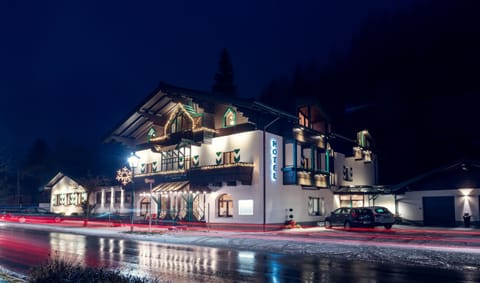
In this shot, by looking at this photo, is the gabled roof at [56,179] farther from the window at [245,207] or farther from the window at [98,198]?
the window at [245,207]

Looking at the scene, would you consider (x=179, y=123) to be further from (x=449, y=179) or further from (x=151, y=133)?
(x=449, y=179)

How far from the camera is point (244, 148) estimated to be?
30.7 metres

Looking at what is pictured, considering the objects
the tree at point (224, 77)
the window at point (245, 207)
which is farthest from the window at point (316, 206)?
the tree at point (224, 77)

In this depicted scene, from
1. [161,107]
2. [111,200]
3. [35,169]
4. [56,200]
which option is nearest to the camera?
[161,107]

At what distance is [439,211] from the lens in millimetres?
35094

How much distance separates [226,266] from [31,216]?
43.8 m

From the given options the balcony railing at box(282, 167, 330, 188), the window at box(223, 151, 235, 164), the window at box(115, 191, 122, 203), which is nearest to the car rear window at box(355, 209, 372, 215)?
the balcony railing at box(282, 167, 330, 188)

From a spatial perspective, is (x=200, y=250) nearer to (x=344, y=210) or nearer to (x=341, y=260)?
(x=341, y=260)

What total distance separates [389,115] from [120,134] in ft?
134

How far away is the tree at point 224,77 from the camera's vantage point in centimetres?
8262

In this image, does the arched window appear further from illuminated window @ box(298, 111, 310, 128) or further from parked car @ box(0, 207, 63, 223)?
parked car @ box(0, 207, 63, 223)

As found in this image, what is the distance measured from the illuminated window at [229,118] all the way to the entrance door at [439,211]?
18786 mm

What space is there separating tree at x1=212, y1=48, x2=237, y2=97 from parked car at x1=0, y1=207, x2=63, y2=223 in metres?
41.6

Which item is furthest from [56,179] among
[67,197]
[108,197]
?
[108,197]
